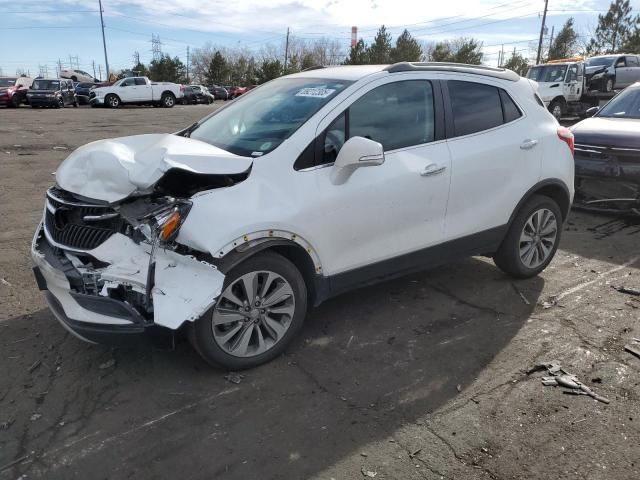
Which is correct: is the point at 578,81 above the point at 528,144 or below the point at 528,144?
above

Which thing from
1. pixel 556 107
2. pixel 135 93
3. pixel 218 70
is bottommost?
pixel 135 93

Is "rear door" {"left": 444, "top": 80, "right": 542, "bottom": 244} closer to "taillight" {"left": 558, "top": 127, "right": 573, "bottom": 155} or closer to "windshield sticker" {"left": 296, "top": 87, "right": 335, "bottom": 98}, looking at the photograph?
"taillight" {"left": 558, "top": 127, "right": 573, "bottom": 155}

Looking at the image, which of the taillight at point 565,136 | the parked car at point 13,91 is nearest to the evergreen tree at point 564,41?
the parked car at point 13,91

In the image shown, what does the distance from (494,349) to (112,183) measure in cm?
275

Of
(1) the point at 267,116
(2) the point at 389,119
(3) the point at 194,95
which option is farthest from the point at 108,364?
(3) the point at 194,95

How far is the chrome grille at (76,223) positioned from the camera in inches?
126

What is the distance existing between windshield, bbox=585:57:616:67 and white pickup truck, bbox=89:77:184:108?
23740 mm

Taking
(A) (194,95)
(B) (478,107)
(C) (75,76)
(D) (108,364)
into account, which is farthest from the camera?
(C) (75,76)

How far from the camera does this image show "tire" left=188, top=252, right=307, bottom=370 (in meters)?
3.20

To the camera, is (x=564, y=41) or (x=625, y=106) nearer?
(x=625, y=106)

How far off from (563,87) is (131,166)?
64.9 ft

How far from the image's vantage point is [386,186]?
3725mm

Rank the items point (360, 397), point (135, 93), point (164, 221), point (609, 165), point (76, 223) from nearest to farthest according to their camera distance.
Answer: point (164, 221) < point (360, 397) < point (76, 223) < point (609, 165) < point (135, 93)

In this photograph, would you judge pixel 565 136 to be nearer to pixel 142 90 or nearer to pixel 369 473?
pixel 369 473
